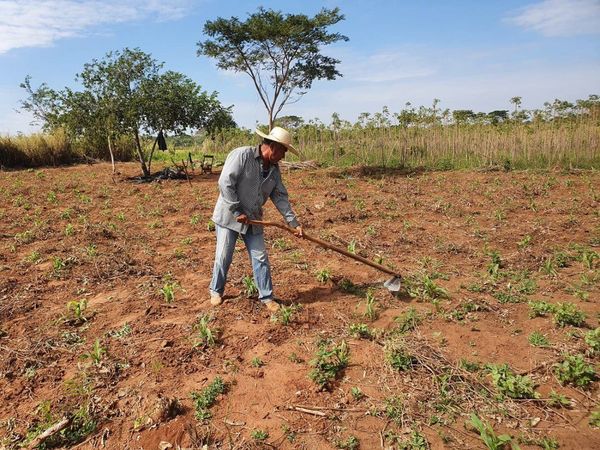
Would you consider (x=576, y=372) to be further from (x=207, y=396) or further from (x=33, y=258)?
(x=33, y=258)

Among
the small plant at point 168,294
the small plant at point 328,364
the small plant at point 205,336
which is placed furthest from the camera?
the small plant at point 168,294

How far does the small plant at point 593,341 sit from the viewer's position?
3.21 m

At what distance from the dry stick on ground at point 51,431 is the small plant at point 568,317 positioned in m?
3.88

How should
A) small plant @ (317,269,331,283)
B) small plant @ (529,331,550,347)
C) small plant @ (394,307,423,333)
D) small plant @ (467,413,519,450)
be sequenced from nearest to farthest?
small plant @ (467,413,519,450)
small plant @ (529,331,550,347)
small plant @ (394,307,423,333)
small plant @ (317,269,331,283)

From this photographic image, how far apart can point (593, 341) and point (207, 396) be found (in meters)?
2.92

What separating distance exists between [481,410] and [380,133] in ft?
50.1

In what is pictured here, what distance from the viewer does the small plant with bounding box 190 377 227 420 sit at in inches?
111

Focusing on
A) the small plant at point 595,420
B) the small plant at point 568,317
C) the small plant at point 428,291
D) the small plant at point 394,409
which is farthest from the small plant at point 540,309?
the small plant at point 394,409

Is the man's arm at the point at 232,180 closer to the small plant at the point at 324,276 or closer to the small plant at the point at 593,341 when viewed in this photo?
the small plant at the point at 324,276

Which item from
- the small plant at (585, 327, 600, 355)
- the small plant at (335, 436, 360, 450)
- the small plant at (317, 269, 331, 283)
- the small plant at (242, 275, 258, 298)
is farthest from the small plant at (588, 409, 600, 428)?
the small plant at (242, 275, 258, 298)

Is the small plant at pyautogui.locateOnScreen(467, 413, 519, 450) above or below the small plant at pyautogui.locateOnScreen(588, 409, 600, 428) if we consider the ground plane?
above

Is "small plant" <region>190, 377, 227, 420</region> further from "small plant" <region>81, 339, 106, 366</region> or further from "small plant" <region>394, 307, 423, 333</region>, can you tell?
"small plant" <region>394, 307, 423, 333</region>

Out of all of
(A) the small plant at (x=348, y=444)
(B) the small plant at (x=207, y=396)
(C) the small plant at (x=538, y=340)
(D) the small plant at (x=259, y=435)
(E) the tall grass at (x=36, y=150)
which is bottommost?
(A) the small plant at (x=348, y=444)

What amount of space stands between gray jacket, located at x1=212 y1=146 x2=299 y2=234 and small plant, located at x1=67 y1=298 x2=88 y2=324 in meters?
1.62
